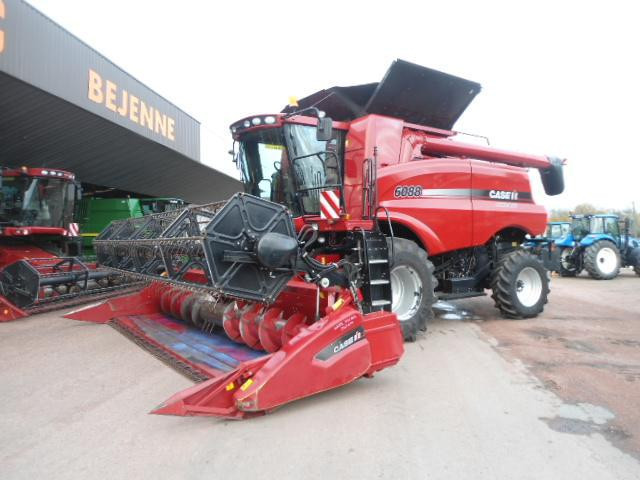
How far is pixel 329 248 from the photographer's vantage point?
5105 millimetres

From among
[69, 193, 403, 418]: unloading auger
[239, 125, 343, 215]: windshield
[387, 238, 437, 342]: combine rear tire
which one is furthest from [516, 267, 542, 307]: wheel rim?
[69, 193, 403, 418]: unloading auger

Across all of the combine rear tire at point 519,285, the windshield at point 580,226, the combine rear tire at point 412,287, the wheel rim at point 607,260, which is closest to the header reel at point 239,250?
the combine rear tire at point 412,287

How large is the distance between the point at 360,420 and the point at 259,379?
0.77 meters

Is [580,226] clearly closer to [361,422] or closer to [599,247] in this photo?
[599,247]

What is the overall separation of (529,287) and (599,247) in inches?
334

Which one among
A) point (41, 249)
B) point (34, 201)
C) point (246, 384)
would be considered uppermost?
point (34, 201)

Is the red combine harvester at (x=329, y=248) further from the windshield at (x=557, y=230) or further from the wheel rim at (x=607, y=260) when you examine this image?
the windshield at (x=557, y=230)

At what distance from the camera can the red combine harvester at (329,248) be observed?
3.26m

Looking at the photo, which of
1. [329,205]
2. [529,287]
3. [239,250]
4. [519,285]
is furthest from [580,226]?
[239,250]

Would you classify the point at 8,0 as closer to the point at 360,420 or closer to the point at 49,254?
the point at 49,254

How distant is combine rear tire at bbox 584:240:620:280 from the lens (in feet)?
44.7

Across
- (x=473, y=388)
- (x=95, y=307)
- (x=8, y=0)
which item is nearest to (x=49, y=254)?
(x=95, y=307)

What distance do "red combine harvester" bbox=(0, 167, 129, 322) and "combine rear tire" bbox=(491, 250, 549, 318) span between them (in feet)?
20.1

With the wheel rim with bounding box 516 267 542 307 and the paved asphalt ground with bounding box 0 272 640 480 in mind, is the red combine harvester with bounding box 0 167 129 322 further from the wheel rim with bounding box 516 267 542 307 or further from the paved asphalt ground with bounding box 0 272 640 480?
the wheel rim with bounding box 516 267 542 307
